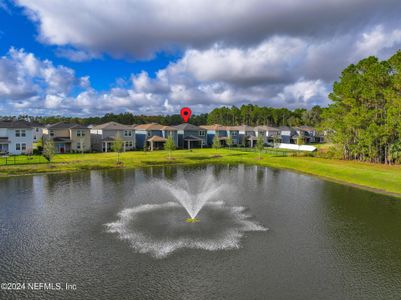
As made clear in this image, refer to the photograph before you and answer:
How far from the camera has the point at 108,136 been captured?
71375 mm

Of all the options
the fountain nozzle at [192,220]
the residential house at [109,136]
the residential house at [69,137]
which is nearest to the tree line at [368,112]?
the fountain nozzle at [192,220]

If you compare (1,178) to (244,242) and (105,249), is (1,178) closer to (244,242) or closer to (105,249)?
(105,249)

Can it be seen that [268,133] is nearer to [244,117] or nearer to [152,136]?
[152,136]

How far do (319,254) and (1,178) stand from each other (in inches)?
1561

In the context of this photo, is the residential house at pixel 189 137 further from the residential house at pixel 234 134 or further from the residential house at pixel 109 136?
the residential house at pixel 109 136

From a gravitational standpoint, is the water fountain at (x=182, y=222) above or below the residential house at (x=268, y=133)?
below

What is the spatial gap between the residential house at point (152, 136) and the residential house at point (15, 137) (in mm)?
26461

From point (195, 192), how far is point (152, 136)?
49.8 meters

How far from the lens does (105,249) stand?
16906 millimetres

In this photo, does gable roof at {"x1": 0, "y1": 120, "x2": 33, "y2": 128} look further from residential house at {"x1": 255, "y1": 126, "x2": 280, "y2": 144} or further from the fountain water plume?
residential house at {"x1": 255, "y1": 126, "x2": 280, "y2": 144}

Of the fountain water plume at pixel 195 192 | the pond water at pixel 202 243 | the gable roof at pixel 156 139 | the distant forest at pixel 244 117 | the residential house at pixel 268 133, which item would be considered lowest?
the pond water at pixel 202 243

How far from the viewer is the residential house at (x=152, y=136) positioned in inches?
3028

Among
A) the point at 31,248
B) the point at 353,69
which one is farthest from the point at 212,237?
the point at 353,69

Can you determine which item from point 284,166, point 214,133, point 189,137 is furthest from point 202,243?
point 214,133
